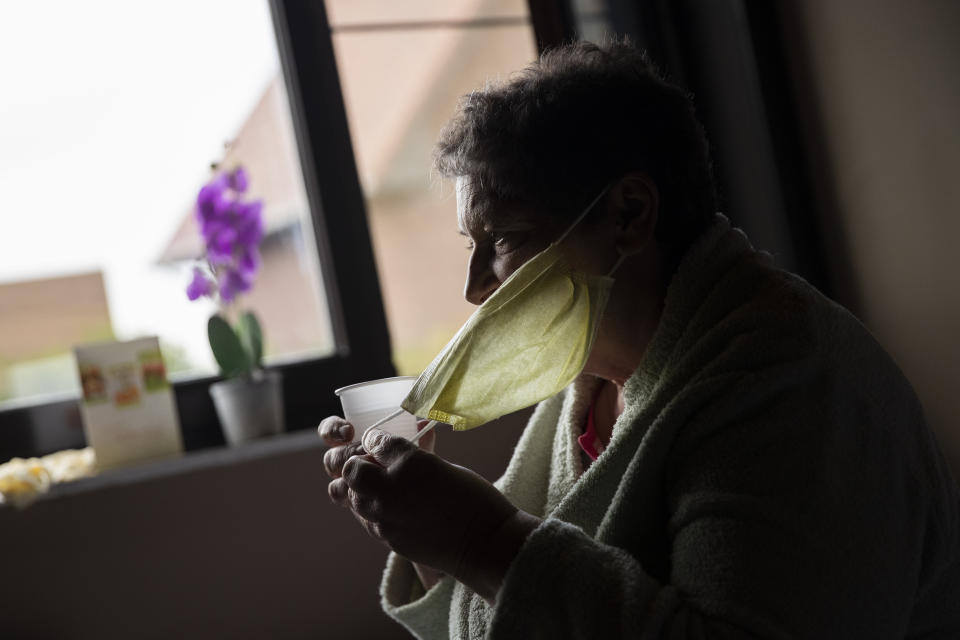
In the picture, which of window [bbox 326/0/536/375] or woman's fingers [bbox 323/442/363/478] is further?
window [bbox 326/0/536/375]

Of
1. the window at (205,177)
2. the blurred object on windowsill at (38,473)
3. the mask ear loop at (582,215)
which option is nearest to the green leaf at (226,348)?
the window at (205,177)

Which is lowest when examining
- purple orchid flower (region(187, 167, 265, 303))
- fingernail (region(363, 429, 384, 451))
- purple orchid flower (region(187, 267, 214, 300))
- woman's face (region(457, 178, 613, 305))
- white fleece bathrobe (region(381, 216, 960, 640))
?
white fleece bathrobe (region(381, 216, 960, 640))

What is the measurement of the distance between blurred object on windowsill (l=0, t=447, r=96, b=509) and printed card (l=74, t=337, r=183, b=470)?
35mm

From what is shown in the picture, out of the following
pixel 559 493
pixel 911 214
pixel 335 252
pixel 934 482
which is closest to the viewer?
pixel 934 482

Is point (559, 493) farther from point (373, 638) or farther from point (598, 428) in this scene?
point (373, 638)

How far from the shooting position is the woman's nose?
0.89 meters

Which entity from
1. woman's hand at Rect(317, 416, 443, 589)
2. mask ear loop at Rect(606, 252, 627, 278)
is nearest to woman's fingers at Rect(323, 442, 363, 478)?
woman's hand at Rect(317, 416, 443, 589)

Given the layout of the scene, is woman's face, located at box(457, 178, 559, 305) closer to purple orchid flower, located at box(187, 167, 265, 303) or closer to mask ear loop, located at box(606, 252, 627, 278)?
mask ear loop, located at box(606, 252, 627, 278)

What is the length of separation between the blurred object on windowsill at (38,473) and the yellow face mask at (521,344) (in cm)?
80

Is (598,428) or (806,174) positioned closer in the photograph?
(598,428)

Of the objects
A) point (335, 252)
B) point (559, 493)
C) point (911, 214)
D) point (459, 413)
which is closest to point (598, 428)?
point (559, 493)

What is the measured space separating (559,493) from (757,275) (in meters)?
0.36

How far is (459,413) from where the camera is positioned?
2.74 feet

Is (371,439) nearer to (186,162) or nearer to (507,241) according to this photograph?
(507,241)
